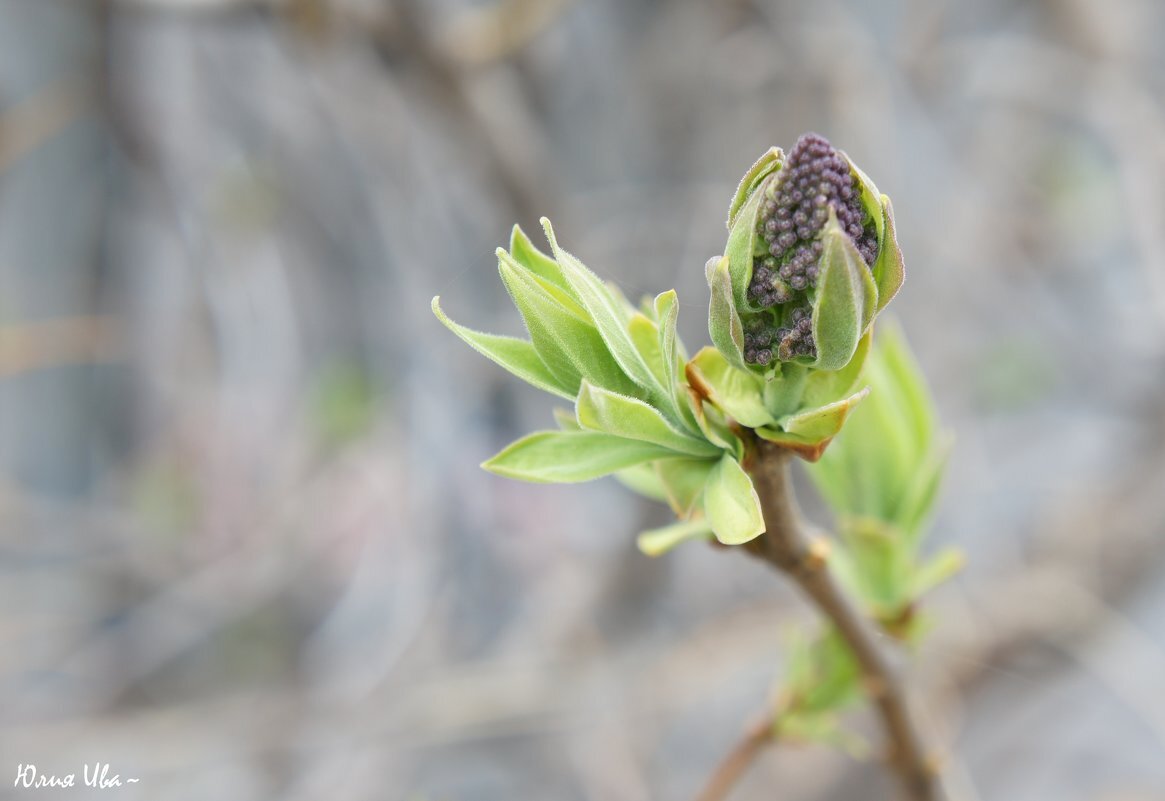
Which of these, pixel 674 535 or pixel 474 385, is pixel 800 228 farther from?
pixel 474 385

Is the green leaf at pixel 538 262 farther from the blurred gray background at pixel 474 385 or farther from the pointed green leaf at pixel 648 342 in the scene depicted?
the blurred gray background at pixel 474 385

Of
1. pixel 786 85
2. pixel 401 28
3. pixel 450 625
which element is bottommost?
pixel 450 625

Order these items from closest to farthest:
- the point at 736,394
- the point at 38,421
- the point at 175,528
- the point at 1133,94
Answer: the point at 736,394, the point at 1133,94, the point at 175,528, the point at 38,421

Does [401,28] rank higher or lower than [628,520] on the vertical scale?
higher

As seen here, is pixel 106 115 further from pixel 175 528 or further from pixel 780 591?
pixel 780 591

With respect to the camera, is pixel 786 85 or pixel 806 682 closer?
pixel 806 682

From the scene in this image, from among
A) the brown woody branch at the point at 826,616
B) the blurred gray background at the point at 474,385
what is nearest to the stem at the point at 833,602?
the brown woody branch at the point at 826,616

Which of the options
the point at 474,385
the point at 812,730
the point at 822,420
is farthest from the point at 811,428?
the point at 474,385

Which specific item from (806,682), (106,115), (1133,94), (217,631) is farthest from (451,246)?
(806,682)

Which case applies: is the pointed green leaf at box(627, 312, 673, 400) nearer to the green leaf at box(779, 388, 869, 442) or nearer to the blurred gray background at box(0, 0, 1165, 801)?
the green leaf at box(779, 388, 869, 442)
